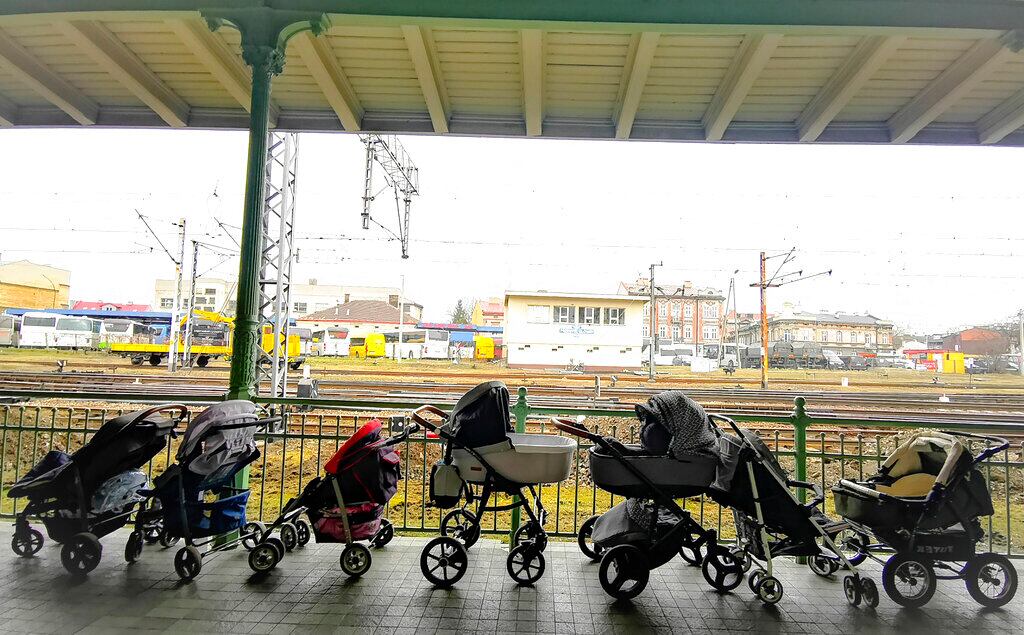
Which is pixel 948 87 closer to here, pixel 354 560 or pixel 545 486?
pixel 354 560

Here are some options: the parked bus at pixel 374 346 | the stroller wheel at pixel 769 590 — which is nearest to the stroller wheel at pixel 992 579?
the stroller wheel at pixel 769 590

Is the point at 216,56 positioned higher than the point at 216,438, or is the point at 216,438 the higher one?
the point at 216,56

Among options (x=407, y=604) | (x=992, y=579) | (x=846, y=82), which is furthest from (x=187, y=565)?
(x=846, y=82)

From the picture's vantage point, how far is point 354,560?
350 centimetres

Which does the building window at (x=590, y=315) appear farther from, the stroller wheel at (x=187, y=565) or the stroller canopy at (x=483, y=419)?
the stroller wheel at (x=187, y=565)

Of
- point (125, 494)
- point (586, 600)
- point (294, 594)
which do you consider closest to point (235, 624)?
point (294, 594)

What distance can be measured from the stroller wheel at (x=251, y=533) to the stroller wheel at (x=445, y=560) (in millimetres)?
1362

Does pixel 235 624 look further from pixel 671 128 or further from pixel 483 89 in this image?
pixel 671 128

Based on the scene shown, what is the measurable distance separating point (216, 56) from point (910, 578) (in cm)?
693

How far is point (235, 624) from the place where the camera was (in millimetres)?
2891

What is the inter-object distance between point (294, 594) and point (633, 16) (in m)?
4.66

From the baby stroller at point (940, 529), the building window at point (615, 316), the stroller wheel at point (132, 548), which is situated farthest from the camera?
the building window at point (615, 316)

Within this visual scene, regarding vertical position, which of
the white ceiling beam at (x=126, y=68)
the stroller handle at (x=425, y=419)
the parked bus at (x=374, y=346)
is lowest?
the stroller handle at (x=425, y=419)

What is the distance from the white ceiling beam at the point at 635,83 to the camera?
14.0 ft
